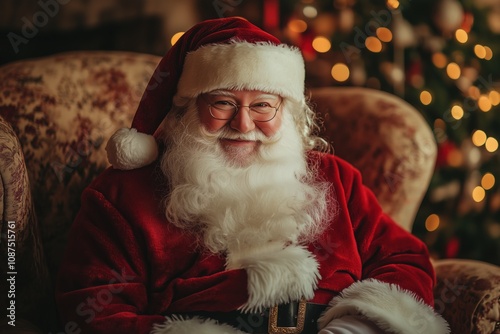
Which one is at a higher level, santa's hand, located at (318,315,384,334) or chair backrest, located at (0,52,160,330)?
chair backrest, located at (0,52,160,330)

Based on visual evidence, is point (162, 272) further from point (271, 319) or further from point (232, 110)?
point (232, 110)

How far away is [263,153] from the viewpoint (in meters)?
1.70

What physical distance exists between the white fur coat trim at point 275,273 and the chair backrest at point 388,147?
0.61 m

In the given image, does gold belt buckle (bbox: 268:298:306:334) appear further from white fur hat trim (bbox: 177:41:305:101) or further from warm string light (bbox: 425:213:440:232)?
warm string light (bbox: 425:213:440:232)

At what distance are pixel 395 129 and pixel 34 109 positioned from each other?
1258 millimetres

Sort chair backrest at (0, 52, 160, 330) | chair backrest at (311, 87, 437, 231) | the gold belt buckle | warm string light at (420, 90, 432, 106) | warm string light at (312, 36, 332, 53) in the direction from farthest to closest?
warm string light at (312, 36, 332, 53) < warm string light at (420, 90, 432, 106) < chair backrest at (311, 87, 437, 231) < chair backrest at (0, 52, 160, 330) < the gold belt buckle

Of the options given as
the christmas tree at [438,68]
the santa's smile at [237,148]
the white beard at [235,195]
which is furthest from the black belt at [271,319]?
the christmas tree at [438,68]

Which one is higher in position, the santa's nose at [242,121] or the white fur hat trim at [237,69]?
the white fur hat trim at [237,69]

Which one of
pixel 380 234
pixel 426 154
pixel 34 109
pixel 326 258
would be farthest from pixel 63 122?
pixel 426 154

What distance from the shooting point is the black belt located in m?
1.57

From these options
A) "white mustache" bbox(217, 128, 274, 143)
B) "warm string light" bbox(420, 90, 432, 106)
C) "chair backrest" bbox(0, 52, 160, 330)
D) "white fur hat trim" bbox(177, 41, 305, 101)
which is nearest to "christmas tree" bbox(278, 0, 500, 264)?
"warm string light" bbox(420, 90, 432, 106)

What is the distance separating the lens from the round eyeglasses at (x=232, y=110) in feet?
5.45

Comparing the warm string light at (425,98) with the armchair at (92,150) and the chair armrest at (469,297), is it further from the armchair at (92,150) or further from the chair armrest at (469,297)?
the chair armrest at (469,297)

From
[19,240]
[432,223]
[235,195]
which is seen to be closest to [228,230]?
[235,195]
